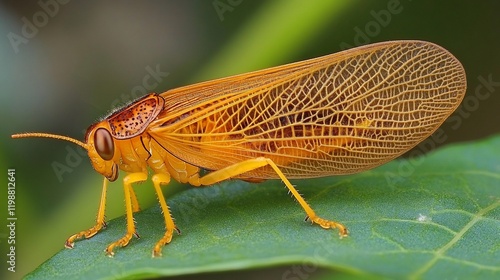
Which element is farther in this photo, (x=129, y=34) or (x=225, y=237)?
(x=129, y=34)

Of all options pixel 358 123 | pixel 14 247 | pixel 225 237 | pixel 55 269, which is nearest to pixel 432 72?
pixel 358 123

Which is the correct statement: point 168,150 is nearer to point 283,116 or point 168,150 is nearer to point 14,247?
point 283,116

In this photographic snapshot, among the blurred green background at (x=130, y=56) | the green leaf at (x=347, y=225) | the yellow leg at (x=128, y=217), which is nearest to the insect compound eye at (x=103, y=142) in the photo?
the yellow leg at (x=128, y=217)

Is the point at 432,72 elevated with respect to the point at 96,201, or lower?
lower

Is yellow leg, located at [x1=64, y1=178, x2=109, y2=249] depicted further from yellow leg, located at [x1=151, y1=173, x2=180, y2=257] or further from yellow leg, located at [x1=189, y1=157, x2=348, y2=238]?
yellow leg, located at [x1=189, y1=157, x2=348, y2=238]

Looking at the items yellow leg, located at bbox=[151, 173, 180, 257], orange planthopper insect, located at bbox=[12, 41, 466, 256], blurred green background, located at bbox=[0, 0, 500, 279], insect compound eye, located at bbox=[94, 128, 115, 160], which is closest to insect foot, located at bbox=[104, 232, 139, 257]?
yellow leg, located at bbox=[151, 173, 180, 257]

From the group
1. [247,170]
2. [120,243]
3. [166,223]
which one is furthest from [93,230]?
[247,170]

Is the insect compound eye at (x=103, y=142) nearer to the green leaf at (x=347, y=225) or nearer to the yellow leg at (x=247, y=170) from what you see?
the green leaf at (x=347, y=225)

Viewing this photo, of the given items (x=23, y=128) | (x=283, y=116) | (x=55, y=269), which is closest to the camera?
(x=55, y=269)

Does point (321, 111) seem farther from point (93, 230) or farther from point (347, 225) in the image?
point (93, 230)
